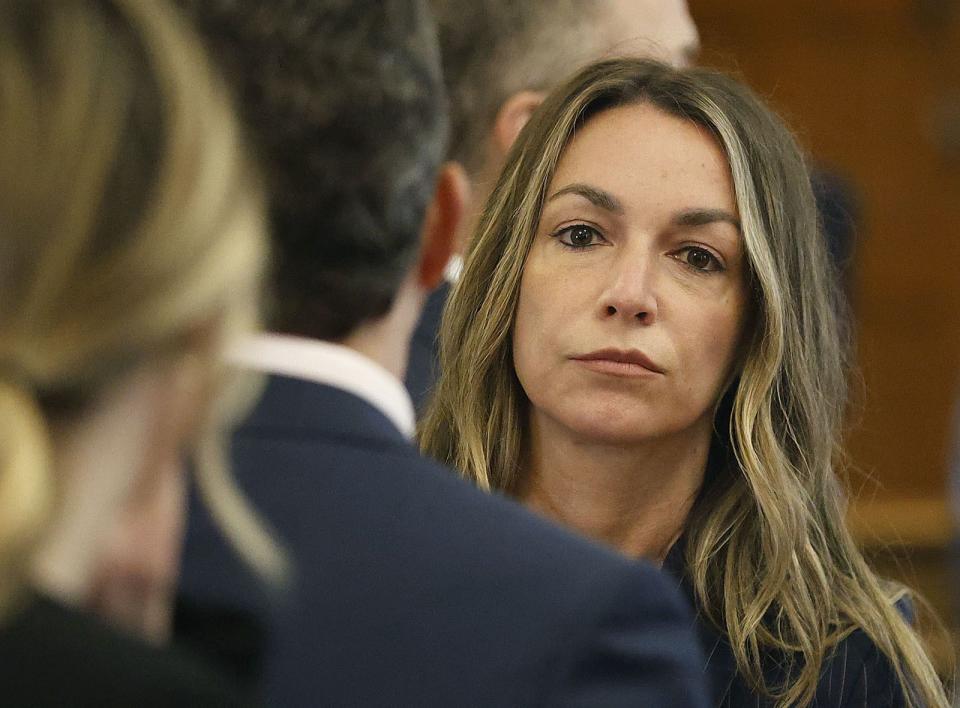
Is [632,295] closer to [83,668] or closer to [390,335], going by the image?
[390,335]

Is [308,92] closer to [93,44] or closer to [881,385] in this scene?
[93,44]

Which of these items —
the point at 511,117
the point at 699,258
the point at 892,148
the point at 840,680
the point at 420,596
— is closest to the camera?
the point at 420,596

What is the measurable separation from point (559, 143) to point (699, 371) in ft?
1.22

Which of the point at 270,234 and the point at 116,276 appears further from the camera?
the point at 270,234

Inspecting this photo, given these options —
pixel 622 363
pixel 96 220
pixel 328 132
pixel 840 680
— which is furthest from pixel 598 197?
pixel 96 220

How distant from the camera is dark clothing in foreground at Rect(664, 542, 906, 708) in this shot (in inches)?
75.7

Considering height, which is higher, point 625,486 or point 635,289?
point 635,289

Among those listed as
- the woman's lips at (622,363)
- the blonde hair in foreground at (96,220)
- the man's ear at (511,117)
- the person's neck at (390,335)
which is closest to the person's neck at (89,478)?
the blonde hair in foreground at (96,220)

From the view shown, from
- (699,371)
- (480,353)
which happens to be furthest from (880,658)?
(480,353)

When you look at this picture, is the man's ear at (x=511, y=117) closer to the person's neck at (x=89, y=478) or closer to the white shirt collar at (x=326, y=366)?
the white shirt collar at (x=326, y=366)

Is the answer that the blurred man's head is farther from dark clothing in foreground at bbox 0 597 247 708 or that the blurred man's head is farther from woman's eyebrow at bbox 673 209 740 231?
dark clothing in foreground at bbox 0 597 247 708

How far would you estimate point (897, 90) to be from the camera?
583 centimetres

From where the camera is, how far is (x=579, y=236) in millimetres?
2068

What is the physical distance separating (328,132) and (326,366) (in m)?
0.18
